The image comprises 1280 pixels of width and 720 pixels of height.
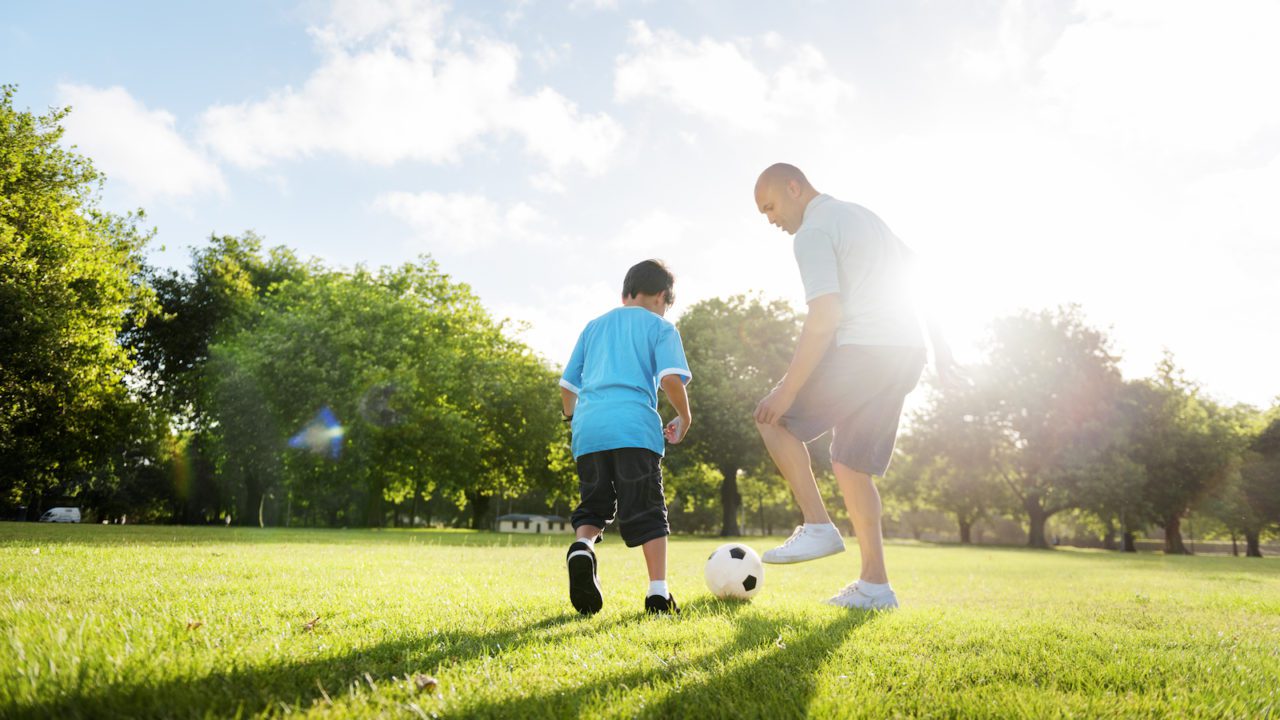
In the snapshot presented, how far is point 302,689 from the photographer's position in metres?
2.25

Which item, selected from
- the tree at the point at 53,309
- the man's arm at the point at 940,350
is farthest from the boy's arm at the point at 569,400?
the tree at the point at 53,309

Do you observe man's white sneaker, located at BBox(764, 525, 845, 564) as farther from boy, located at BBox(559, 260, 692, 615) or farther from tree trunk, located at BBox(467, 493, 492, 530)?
tree trunk, located at BBox(467, 493, 492, 530)

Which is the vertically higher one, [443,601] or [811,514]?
[811,514]

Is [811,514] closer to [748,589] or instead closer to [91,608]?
[748,589]

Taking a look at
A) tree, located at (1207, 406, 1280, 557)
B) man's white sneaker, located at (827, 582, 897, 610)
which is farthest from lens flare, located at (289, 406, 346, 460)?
tree, located at (1207, 406, 1280, 557)

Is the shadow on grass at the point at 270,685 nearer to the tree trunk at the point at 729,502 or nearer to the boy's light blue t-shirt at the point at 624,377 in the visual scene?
the boy's light blue t-shirt at the point at 624,377

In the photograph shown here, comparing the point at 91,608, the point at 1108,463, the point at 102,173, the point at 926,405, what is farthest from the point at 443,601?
the point at 926,405

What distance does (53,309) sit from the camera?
21141 mm

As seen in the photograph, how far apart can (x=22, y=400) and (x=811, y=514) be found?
26.8 meters

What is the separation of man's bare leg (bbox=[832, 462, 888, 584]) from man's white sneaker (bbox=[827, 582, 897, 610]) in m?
0.10

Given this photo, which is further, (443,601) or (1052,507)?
(1052,507)

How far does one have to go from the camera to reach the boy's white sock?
4828 millimetres

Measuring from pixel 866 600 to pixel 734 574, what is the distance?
97cm

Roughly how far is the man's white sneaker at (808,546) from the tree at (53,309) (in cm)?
2441
